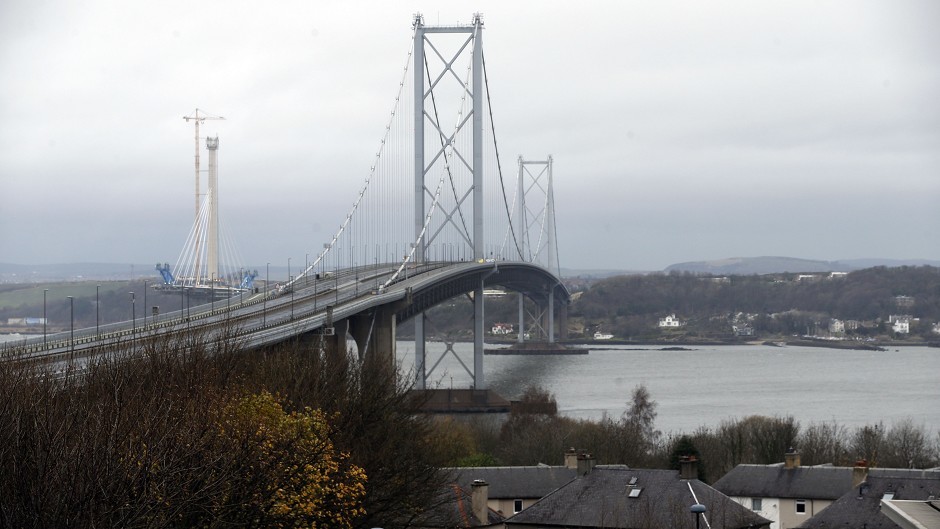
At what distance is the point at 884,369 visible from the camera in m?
69.6

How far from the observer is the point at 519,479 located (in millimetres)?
22281

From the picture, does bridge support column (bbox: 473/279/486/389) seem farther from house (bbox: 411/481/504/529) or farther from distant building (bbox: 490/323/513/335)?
distant building (bbox: 490/323/513/335)

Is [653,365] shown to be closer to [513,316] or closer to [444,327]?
[444,327]

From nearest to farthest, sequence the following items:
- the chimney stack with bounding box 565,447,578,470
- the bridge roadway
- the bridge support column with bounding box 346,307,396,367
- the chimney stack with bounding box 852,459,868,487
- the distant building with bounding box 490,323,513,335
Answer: the chimney stack with bounding box 852,459,868,487
the chimney stack with bounding box 565,447,578,470
the bridge roadway
the bridge support column with bounding box 346,307,396,367
the distant building with bounding box 490,323,513,335

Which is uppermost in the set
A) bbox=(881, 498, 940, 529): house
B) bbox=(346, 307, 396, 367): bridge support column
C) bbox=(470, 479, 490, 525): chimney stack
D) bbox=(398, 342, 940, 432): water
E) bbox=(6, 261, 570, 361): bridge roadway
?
bbox=(6, 261, 570, 361): bridge roadway

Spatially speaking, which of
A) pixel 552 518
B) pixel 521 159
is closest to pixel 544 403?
pixel 552 518

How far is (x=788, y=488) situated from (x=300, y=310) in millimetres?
13245

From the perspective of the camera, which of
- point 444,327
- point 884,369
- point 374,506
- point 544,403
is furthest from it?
point 444,327

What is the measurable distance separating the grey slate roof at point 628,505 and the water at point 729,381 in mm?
11210

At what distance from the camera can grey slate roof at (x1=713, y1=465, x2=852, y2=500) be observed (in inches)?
872

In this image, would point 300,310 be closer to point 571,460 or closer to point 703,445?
point 703,445

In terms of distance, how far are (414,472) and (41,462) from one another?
853cm

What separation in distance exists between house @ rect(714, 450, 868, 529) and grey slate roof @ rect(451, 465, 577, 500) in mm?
2528

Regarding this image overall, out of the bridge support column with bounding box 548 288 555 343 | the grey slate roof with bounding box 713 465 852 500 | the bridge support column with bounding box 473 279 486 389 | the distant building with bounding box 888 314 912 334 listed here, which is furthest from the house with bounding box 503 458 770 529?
the distant building with bounding box 888 314 912 334
